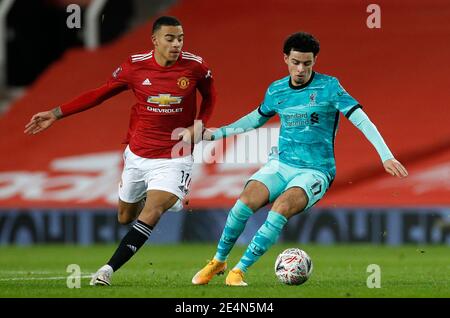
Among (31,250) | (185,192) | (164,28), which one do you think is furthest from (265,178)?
(31,250)

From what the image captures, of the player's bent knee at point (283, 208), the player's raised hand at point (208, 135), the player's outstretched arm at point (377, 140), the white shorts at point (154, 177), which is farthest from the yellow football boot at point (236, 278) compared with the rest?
the player's outstretched arm at point (377, 140)

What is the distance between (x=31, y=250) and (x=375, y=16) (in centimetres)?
620

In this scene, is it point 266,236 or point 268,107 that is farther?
point 268,107

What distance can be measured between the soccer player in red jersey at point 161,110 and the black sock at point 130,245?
0.29 m

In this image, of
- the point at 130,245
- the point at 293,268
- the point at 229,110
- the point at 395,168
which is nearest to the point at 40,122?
the point at 130,245

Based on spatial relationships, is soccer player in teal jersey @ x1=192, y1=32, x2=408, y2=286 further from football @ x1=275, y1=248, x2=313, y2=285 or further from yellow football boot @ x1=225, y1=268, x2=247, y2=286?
football @ x1=275, y1=248, x2=313, y2=285

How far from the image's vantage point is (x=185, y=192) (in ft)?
32.4

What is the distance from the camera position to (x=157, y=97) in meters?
9.91

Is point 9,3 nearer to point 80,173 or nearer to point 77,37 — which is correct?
point 77,37

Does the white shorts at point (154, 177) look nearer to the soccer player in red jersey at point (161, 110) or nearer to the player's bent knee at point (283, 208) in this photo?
the soccer player in red jersey at point (161, 110)

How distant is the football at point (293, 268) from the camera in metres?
9.13

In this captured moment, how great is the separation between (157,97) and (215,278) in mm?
1638

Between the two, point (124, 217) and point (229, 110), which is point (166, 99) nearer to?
point (124, 217)

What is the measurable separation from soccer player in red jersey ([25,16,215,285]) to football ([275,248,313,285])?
110cm
